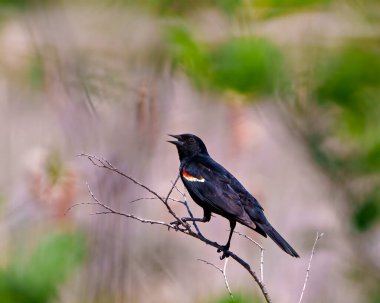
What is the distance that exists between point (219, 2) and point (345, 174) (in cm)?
77

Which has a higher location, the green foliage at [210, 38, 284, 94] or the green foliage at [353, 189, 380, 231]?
the green foliage at [210, 38, 284, 94]

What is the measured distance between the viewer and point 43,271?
3246 millimetres

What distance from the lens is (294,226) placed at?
3639 mm

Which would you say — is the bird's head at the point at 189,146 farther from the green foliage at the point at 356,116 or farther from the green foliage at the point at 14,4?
the green foliage at the point at 14,4

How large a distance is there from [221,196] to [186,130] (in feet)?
5.59

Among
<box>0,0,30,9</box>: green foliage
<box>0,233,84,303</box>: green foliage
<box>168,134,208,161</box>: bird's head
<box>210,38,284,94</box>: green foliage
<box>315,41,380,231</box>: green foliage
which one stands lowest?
<box>0,233,84,303</box>: green foliage

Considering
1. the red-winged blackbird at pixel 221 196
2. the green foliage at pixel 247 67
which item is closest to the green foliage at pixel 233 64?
the green foliage at pixel 247 67

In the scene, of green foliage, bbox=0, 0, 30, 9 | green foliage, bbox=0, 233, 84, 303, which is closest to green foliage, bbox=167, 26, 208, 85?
green foliage, bbox=0, 233, 84, 303

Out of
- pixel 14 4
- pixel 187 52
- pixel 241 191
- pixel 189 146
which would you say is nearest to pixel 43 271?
pixel 187 52

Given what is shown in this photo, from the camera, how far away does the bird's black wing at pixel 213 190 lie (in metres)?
2.27

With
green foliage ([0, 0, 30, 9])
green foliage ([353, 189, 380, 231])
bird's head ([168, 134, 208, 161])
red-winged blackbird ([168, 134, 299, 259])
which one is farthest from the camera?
green foliage ([0, 0, 30, 9])

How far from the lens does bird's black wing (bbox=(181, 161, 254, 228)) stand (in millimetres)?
2270

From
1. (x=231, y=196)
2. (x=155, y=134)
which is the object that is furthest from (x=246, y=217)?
(x=155, y=134)

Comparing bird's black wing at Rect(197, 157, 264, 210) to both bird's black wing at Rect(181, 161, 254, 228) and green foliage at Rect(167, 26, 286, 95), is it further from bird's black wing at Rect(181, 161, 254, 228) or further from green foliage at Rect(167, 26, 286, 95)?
green foliage at Rect(167, 26, 286, 95)
